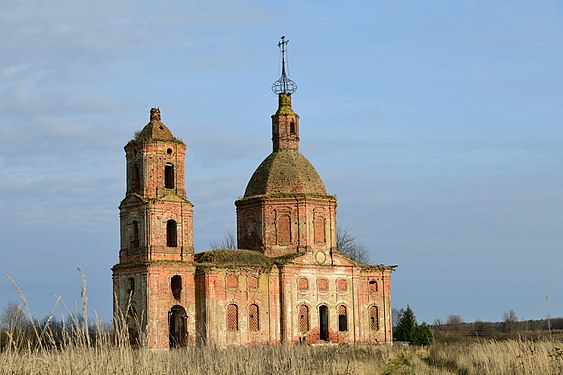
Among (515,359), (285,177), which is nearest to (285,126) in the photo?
(285,177)

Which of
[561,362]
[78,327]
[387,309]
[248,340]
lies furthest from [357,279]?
[78,327]

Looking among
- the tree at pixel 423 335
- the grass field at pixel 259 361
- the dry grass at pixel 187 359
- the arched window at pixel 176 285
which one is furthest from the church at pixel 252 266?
the dry grass at pixel 187 359

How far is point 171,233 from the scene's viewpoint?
126ft

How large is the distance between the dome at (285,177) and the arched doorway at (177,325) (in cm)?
871

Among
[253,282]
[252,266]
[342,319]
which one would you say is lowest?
[342,319]

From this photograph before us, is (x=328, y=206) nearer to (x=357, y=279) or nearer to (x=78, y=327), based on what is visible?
(x=357, y=279)

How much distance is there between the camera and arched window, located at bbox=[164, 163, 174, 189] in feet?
127

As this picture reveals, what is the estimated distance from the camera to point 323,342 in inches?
1630

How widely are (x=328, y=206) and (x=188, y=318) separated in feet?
34.8

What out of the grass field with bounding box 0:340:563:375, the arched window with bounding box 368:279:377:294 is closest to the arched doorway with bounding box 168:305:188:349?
the grass field with bounding box 0:340:563:375

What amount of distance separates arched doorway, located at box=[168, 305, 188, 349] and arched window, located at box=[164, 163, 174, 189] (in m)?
5.77

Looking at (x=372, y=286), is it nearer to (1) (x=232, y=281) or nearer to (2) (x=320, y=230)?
(2) (x=320, y=230)

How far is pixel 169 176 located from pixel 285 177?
7.47m

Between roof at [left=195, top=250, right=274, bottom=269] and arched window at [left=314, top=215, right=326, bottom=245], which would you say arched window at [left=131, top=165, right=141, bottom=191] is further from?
arched window at [left=314, top=215, right=326, bottom=245]
